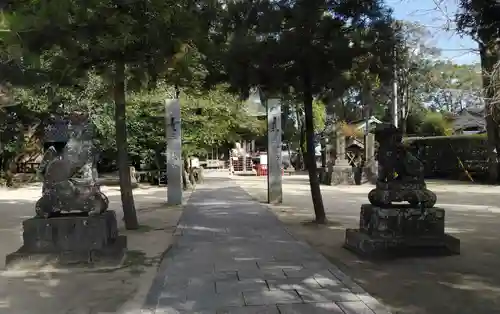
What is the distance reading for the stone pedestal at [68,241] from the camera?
6.88 meters

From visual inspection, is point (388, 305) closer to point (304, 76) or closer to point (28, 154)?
point (304, 76)

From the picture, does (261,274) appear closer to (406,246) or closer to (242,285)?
(242,285)

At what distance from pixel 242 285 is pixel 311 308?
1.07 metres

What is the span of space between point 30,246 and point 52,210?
21.0 inches

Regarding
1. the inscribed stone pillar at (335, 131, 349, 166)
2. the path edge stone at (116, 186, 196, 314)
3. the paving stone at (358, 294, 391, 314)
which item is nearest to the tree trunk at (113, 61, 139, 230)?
the path edge stone at (116, 186, 196, 314)

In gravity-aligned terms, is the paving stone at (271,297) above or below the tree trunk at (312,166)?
below

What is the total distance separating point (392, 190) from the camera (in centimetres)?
728

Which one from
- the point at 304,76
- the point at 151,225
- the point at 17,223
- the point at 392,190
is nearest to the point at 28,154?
the point at 17,223

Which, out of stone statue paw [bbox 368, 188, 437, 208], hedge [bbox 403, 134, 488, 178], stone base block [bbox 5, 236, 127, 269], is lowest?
stone base block [bbox 5, 236, 127, 269]

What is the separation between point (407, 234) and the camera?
23.4ft

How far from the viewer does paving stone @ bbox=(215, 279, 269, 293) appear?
18.3 feet

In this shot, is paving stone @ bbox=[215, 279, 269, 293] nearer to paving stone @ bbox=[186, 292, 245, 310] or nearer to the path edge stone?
Answer: paving stone @ bbox=[186, 292, 245, 310]

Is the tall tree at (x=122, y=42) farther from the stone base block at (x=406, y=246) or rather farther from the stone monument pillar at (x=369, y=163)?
the stone monument pillar at (x=369, y=163)

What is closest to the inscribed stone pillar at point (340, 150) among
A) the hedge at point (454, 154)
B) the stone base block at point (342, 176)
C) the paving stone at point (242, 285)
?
the stone base block at point (342, 176)
